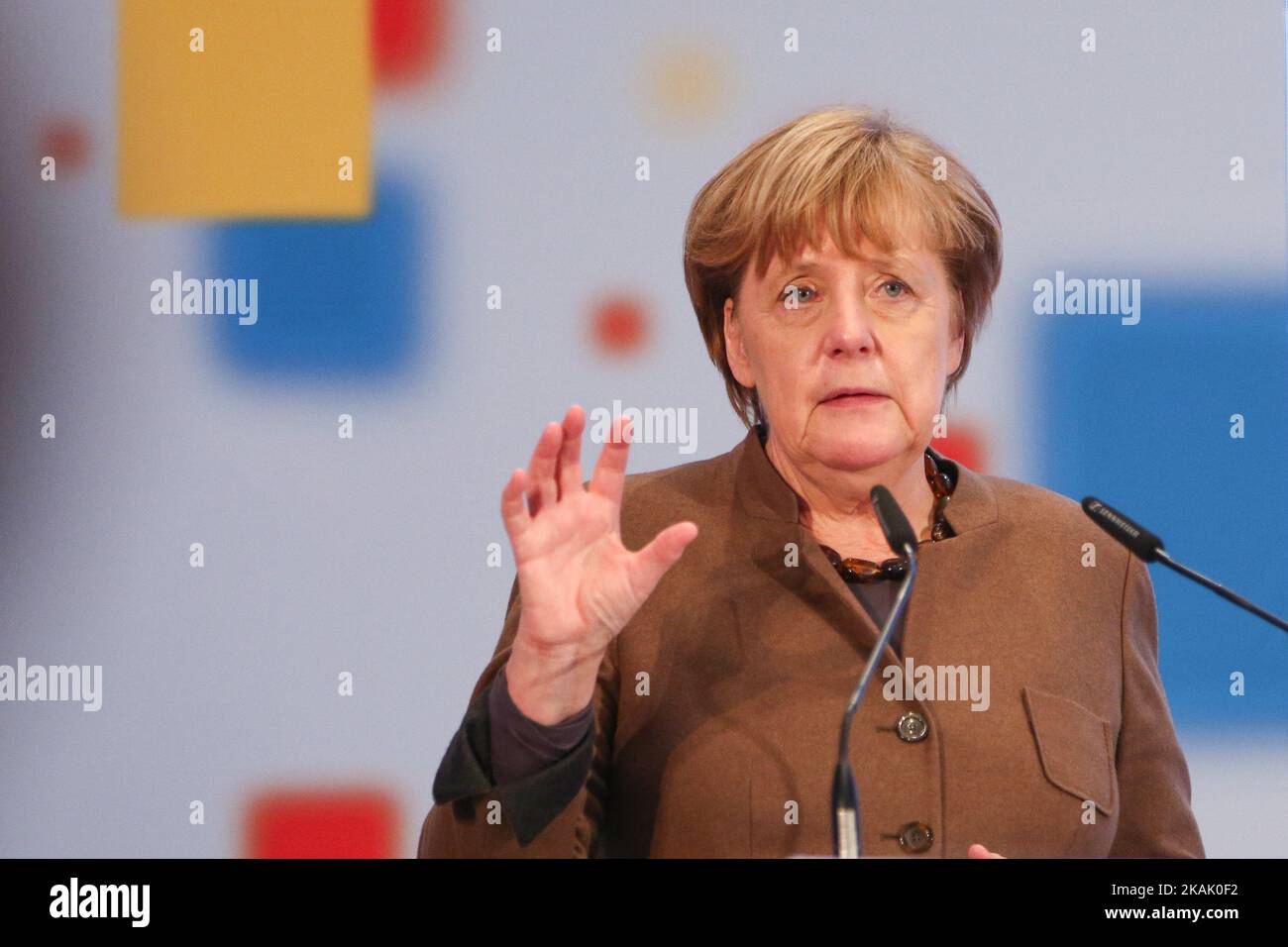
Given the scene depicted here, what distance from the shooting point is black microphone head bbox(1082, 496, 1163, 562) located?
4.68ft

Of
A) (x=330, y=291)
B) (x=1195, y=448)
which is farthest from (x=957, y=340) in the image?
(x=330, y=291)

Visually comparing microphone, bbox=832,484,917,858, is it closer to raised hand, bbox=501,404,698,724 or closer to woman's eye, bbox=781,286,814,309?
raised hand, bbox=501,404,698,724

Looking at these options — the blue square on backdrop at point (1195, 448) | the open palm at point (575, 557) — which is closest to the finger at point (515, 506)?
the open palm at point (575, 557)

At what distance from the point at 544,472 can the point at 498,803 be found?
1.08 ft

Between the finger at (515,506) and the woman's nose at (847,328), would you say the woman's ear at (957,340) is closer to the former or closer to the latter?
the woman's nose at (847,328)

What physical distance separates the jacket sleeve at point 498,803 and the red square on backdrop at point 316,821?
1.99ft

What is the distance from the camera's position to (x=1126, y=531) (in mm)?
1435

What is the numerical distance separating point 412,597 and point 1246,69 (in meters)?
1.39

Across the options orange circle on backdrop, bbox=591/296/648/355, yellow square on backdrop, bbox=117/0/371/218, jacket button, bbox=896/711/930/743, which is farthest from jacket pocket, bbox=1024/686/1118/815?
yellow square on backdrop, bbox=117/0/371/218

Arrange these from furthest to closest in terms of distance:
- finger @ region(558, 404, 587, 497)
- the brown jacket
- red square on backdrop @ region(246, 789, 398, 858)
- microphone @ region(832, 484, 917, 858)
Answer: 1. red square on backdrop @ region(246, 789, 398, 858)
2. the brown jacket
3. finger @ region(558, 404, 587, 497)
4. microphone @ region(832, 484, 917, 858)

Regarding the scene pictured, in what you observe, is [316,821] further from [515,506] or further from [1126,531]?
[1126,531]

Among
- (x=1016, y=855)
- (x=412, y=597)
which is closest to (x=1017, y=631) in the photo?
(x=1016, y=855)

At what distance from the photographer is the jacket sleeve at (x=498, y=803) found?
4.78 feet
